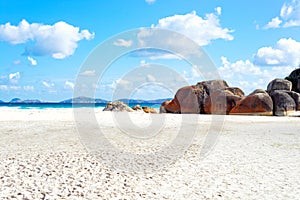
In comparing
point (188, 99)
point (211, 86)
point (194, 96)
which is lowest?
point (188, 99)

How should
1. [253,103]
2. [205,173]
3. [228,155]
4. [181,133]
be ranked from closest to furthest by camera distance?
[205,173], [228,155], [181,133], [253,103]

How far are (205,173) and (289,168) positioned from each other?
221cm

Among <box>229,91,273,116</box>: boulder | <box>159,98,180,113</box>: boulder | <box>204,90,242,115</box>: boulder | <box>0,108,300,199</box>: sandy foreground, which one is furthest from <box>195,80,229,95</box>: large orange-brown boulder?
<box>0,108,300,199</box>: sandy foreground

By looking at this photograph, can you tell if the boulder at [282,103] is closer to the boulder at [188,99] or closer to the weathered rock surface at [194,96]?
the weathered rock surface at [194,96]

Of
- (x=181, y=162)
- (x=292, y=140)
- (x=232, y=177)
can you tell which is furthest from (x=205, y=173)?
(x=292, y=140)

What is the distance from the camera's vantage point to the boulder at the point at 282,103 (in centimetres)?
2558

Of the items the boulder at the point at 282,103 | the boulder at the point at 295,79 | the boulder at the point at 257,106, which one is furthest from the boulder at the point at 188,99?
the boulder at the point at 295,79

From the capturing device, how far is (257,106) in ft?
82.1

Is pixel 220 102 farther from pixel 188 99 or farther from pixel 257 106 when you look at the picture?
pixel 257 106

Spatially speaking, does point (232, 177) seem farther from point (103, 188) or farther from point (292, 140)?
point (292, 140)

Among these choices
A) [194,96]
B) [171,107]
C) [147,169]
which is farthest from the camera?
[171,107]

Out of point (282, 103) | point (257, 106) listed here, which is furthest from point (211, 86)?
point (282, 103)

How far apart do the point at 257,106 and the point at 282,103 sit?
2.46 meters

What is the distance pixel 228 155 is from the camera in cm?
934
